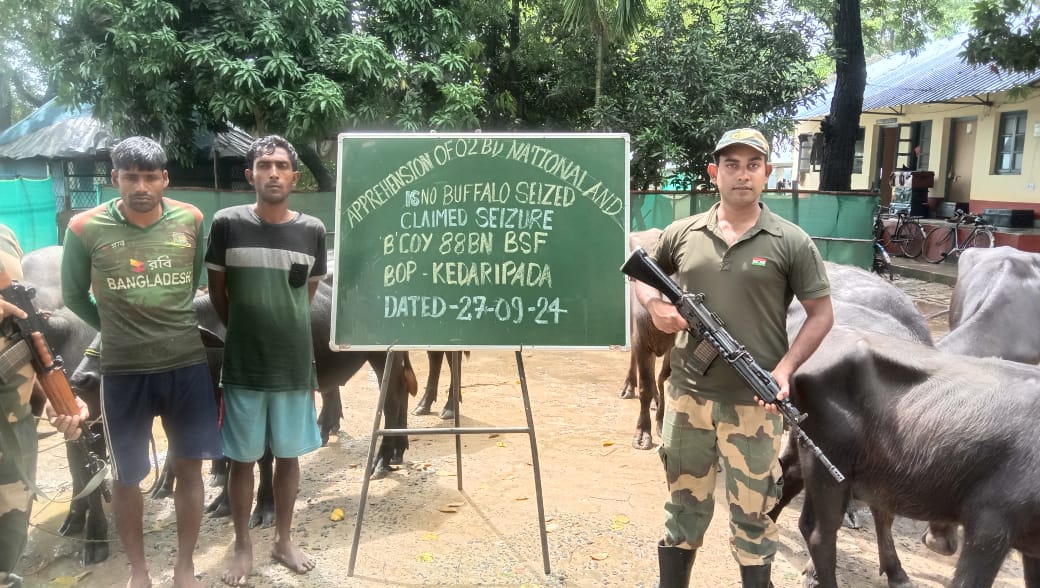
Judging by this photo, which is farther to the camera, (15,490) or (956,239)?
(956,239)

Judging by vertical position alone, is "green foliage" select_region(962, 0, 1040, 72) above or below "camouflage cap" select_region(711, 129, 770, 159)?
above

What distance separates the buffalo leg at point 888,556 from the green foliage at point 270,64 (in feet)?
26.9

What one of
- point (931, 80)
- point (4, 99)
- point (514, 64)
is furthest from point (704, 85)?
point (4, 99)

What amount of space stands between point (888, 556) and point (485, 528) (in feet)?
7.50

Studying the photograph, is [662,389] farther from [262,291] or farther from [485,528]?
[262,291]

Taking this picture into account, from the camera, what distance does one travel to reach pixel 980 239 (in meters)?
14.6

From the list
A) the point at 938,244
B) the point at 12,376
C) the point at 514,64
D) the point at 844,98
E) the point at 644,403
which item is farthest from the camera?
the point at 938,244

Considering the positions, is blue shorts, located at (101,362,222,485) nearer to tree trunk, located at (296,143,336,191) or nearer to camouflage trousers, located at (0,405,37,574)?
camouflage trousers, located at (0,405,37,574)

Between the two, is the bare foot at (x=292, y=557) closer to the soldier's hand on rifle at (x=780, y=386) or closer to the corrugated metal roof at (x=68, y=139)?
the soldier's hand on rifle at (x=780, y=386)

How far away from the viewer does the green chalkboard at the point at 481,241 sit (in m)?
3.91

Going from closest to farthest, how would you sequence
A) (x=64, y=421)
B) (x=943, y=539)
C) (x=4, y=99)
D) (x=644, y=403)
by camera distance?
(x=64, y=421)
(x=943, y=539)
(x=644, y=403)
(x=4, y=99)

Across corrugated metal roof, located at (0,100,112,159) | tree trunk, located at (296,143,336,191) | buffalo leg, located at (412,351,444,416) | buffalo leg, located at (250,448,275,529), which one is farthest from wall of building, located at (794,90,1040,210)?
corrugated metal roof, located at (0,100,112,159)

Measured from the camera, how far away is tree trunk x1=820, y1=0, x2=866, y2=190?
13086 millimetres

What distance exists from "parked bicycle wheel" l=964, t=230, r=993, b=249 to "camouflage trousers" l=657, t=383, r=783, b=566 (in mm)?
13729
